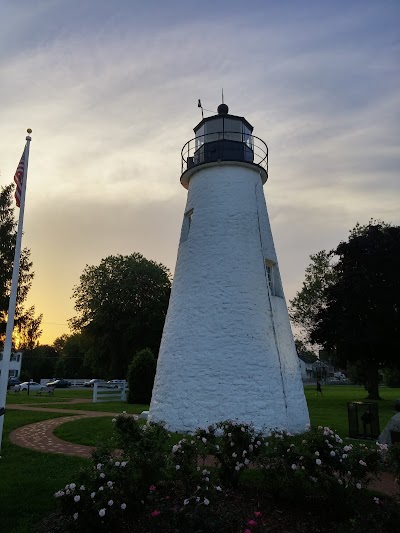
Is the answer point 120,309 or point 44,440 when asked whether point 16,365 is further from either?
point 44,440

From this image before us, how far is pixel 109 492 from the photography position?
5.14 metres

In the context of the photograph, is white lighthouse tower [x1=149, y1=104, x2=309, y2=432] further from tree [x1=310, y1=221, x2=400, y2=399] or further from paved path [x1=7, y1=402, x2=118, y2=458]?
tree [x1=310, y1=221, x2=400, y2=399]

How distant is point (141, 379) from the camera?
25.1m

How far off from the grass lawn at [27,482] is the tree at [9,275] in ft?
33.2

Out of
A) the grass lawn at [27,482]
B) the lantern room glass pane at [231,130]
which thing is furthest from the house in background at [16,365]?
the lantern room glass pane at [231,130]

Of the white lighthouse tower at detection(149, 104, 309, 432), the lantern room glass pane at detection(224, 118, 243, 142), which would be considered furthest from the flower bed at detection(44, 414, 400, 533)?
the lantern room glass pane at detection(224, 118, 243, 142)

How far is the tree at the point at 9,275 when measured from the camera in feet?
65.9

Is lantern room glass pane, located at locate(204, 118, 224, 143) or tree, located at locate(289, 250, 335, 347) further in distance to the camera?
tree, located at locate(289, 250, 335, 347)

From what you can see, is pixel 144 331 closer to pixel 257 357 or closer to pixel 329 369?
pixel 257 357

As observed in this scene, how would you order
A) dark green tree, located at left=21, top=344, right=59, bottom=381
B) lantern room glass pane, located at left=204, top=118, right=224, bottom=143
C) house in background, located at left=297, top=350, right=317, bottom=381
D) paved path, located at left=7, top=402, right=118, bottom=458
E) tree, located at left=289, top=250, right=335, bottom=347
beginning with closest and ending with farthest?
paved path, located at left=7, top=402, right=118, bottom=458, lantern room glass pane, located at left=204, top=118, right=224, bottom=143, tree, located at left=289, top=250, right=335, bottom=347, dark green tree, located at left=21, top=344, right=59, bottom=381, house in background, located at left=297, top=350, right=317, bottom=381

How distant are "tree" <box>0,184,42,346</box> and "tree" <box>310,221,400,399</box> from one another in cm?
1783

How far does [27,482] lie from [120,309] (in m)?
33.3

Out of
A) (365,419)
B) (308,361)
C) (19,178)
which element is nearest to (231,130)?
(19,178)

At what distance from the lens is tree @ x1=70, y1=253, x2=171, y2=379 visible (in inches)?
1537
